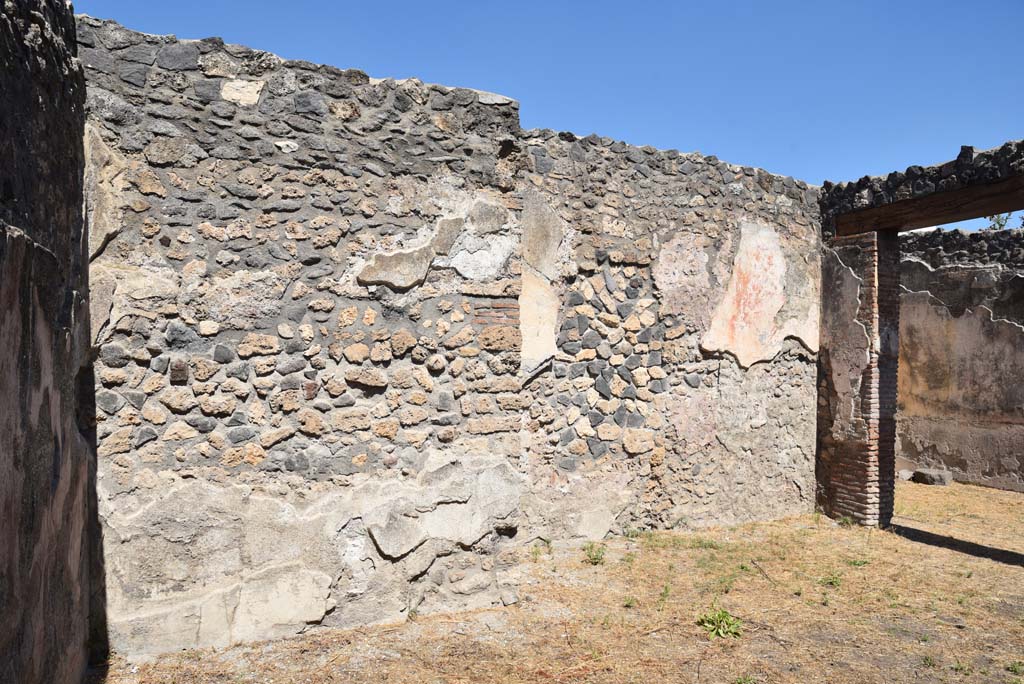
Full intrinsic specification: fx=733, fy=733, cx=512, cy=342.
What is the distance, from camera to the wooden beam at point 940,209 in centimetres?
529

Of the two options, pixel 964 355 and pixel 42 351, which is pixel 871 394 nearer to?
pixel 964 355

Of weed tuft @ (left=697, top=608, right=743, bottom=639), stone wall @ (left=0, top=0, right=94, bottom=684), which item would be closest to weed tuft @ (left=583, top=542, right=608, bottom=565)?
weed tuft @ (left=697, top=608, right=743, bottom=639)

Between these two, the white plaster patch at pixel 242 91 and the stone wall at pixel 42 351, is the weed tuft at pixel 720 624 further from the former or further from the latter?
the white plaster patch at pixel 242 91

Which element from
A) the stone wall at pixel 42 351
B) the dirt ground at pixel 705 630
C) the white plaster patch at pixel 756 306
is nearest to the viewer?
the stone wall at pixel 42 351

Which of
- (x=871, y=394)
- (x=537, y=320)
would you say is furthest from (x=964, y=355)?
(x=537, y=320)

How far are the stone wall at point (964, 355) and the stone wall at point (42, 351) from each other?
345 inches

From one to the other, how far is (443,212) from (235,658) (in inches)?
90.3

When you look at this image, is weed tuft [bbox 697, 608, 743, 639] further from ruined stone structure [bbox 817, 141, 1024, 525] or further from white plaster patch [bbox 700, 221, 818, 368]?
ruined stone structure [bbox 817, 141, 1024, 525]

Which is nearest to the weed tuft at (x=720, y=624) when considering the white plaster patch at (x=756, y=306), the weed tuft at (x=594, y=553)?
the weed tuft at (x=594, y=553)

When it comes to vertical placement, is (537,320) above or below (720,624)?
above

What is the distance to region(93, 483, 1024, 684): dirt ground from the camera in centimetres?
326

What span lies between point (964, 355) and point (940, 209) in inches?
139

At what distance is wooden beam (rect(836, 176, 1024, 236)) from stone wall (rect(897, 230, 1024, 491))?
291 cm

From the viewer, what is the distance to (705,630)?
391 cm
